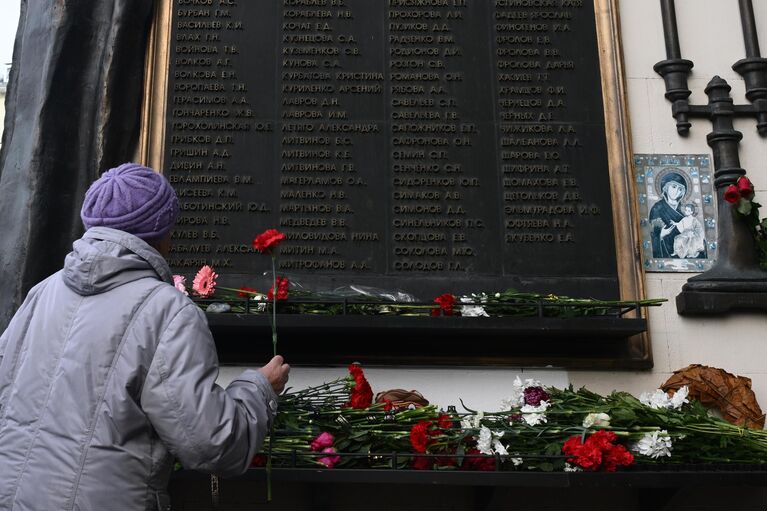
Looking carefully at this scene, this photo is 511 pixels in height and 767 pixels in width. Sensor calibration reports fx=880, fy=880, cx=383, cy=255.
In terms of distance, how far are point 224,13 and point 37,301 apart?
3.66 metres

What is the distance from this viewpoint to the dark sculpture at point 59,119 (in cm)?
500

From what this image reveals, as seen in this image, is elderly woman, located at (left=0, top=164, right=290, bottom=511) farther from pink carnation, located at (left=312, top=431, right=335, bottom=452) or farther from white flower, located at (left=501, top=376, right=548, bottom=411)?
white flower, located at (left=501, top=376, right=548, bottom=411)

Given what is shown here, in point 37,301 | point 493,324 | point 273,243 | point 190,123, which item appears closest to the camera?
point 37,301

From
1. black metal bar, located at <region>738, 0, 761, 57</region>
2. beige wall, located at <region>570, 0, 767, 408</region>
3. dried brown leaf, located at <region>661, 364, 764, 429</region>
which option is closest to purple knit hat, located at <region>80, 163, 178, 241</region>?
beige wall, located at <region>570, 0, 767, 408</region>

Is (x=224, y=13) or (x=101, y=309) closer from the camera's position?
(x=101, y=309)

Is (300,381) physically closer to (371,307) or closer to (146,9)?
(371,307)

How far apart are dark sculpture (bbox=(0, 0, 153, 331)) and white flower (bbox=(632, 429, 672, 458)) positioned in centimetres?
335

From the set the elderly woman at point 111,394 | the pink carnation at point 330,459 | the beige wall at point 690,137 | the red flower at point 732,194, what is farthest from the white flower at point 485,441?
the red flower at point 732,194

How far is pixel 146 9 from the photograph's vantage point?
19.0 feet

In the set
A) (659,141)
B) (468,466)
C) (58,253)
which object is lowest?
(468,466)

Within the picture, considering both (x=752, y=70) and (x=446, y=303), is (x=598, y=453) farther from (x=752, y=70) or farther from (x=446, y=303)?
(x=752, y=70)

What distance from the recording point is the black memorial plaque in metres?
5.47

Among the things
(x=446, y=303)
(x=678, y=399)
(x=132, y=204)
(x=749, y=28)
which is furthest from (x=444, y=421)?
(x=749, y=28)

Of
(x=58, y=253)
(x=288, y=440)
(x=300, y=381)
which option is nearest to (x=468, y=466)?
(x=288, y=440)
